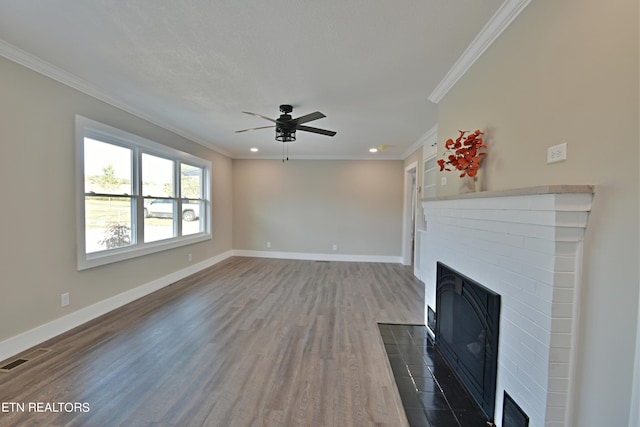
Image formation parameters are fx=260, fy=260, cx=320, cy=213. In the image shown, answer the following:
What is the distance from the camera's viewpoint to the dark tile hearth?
5.36ft

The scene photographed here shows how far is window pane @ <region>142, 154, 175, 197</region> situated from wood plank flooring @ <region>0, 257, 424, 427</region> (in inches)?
63.7

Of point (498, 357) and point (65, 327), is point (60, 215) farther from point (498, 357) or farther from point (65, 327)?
point (498, 357)

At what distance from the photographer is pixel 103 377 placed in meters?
1.99

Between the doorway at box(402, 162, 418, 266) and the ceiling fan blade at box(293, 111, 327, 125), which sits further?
the doorway at box(402, 162, 418, 266)

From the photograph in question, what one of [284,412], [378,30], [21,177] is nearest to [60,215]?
[21,177]

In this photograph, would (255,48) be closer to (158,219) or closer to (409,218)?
(158,219)

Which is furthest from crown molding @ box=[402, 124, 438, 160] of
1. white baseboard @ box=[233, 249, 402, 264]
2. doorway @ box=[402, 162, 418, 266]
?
white baseboard @ box=[233, 249, 402, 264]

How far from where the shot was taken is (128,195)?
3594 mm

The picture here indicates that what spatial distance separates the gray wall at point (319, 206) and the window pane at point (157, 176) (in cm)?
225

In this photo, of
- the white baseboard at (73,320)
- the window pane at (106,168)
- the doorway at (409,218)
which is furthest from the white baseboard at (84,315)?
the doorway at (409,218)

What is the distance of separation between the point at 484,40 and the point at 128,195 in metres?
4.31

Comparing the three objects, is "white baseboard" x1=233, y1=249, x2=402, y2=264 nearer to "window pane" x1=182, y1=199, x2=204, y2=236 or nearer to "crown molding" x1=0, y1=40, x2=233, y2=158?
"window pane" x1=182, y1=199, x2=204, y2=236

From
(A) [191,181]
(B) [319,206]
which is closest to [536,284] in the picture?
(B) [319,206]

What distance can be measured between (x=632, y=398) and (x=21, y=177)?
164 inches
